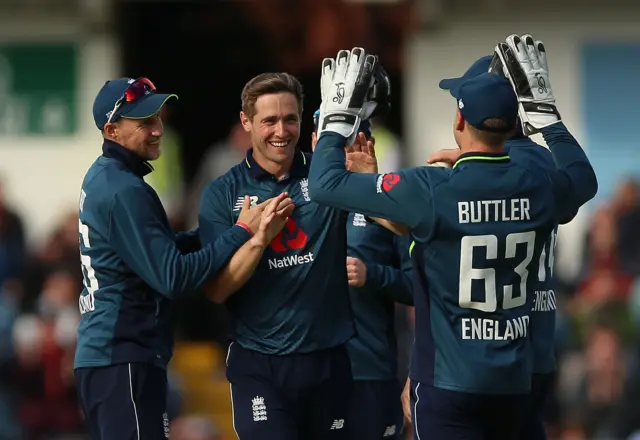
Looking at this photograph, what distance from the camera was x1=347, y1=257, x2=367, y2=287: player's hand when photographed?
692 centimetres

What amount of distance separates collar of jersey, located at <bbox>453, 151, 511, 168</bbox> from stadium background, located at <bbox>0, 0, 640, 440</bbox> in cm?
548

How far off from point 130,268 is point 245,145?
703 centimetres

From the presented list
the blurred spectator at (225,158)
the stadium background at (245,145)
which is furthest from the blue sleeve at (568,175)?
the blurred spectator at (225,158)

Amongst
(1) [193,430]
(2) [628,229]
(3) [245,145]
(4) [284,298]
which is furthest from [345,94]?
(2) [628,229]

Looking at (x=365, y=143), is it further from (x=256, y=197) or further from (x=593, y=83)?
(x=593, y=83)

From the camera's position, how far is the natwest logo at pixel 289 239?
20.9 feet

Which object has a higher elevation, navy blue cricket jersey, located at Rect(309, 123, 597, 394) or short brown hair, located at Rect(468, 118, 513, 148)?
short brown hair, located at Rect(468, 118, 513, 148)

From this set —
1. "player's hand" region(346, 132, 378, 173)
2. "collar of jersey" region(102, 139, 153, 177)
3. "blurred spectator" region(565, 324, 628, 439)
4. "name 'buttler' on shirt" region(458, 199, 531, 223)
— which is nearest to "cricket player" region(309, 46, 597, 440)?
"name 'buttler' on shirt" region(458, 199, 531, 223)

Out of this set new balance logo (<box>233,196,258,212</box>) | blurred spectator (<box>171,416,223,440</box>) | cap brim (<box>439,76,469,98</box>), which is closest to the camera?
cap brim (<box>439,76,469,98</box>)

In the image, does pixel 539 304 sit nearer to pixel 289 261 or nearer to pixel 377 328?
pixel 289 261

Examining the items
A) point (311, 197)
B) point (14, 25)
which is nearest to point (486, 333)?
point (311, 197)

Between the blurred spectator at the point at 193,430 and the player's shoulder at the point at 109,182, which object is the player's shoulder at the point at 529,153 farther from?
the blurred spectator at the point at 193,430

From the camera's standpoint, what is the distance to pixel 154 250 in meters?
6.11

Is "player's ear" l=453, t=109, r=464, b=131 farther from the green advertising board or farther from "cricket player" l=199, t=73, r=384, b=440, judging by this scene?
the green advertising board
